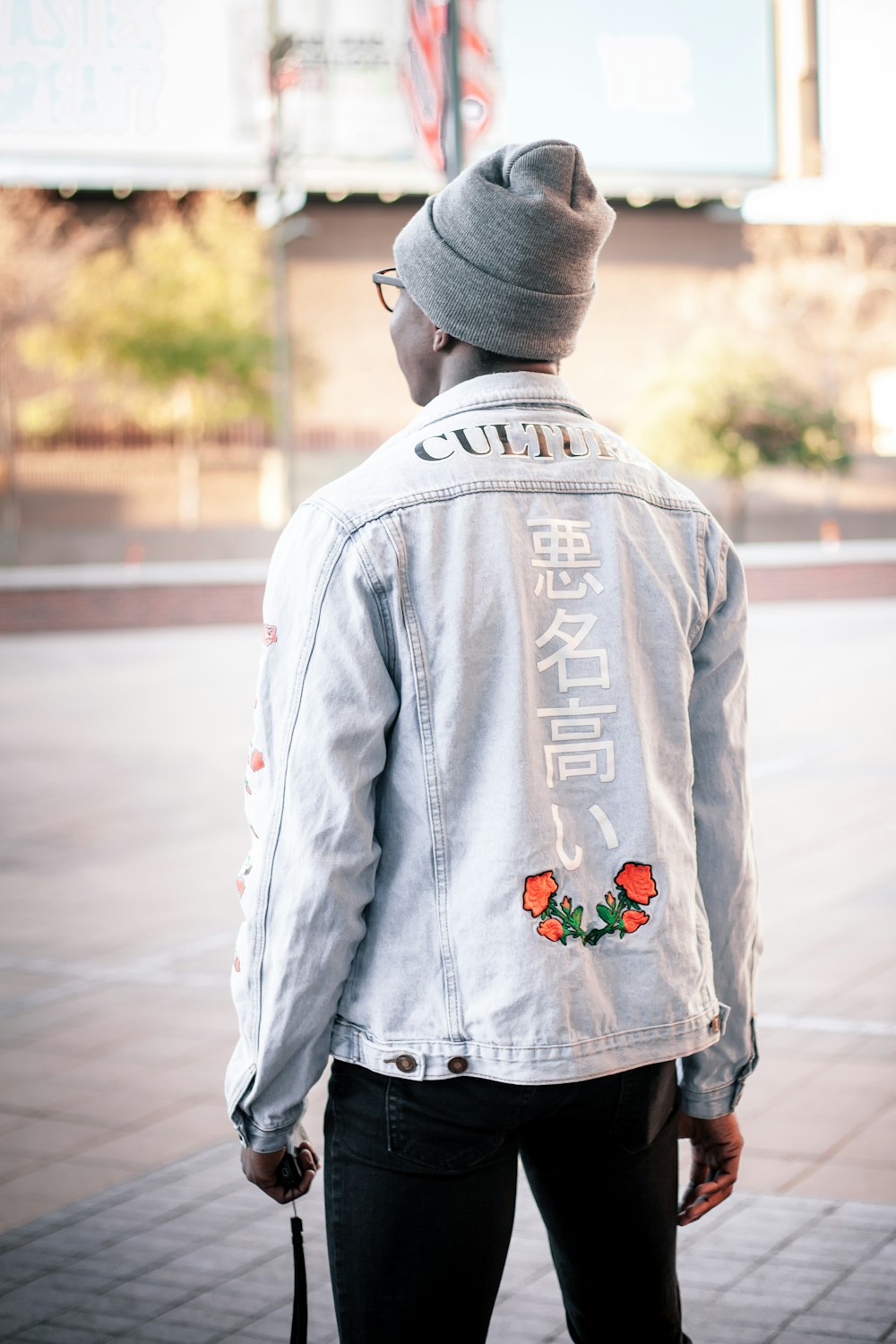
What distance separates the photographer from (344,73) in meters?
20.2

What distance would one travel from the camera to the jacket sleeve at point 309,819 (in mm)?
1604

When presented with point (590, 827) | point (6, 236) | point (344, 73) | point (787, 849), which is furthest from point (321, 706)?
point (6, 236)

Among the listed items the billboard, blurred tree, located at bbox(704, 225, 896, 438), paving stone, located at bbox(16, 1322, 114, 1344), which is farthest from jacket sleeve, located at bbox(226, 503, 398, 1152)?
blurred tree, located at bbox(704, 225, 896, 438)

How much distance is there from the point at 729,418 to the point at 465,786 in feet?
104

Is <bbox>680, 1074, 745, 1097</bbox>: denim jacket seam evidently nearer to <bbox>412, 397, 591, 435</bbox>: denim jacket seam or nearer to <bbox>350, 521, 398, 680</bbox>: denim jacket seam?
<bbox>350, 521, 398, 680</bbox>: denim jacket seam

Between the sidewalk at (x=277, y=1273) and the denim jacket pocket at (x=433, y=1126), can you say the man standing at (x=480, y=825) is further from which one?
the sidewalk at (x=277, y=1273)

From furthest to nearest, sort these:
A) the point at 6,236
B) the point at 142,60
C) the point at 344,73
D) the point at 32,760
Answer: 1. the point at 6,236
2. the point at 344,73
3. the point at 142,60
4. the point at 32,760

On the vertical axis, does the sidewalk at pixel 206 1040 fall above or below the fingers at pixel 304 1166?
below

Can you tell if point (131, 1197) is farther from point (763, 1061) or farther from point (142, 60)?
point (142, 60)

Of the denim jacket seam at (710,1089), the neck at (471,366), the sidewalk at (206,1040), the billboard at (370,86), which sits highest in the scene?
the billboard at (370,86)

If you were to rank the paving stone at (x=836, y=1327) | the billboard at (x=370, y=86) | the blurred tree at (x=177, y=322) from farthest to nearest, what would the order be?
the blurred tree at (x=177, y=322) < the billboard at (x=370, y=86) < the paving stone at (x=836, y=1327)

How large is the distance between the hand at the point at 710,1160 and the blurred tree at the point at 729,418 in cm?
3091

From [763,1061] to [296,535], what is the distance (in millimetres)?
3249

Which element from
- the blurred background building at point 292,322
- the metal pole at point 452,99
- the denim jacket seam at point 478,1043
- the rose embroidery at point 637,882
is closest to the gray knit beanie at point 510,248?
the rose embroidery at point 637,882
